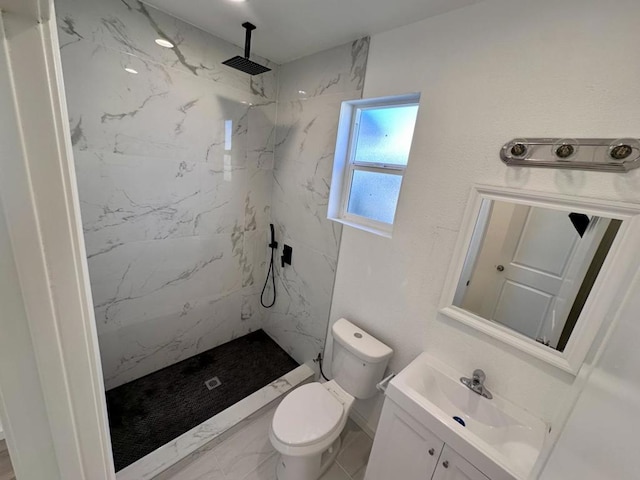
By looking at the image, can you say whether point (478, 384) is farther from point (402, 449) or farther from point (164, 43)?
point (164, 43)

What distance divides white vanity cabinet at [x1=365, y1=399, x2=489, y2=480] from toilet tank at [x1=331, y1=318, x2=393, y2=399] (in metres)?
0.28

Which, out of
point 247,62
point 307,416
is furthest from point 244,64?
point 307,416

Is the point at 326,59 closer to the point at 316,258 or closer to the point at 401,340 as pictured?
the point at 316,258

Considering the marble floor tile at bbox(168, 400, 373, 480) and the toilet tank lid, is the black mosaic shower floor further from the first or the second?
the toilet tank lid

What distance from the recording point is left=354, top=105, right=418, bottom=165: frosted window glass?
1.53m

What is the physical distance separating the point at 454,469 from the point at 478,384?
1.16 feet

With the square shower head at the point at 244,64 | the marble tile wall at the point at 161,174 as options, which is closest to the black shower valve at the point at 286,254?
the marble tile wall at the point at 161,174

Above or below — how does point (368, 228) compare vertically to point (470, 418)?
above

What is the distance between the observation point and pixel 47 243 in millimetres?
417

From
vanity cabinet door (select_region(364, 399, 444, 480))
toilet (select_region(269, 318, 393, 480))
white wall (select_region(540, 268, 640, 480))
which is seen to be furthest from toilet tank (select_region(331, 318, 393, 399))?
white wall (select_region(540, 268, 640, 480))

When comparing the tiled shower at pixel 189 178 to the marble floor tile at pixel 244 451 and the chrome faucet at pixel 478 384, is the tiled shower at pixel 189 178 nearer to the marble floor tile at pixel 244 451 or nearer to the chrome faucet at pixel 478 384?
the marble floor tile at pixel 244 451

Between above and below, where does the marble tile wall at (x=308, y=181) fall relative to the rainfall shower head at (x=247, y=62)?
below

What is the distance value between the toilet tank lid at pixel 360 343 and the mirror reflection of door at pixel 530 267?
1.69 ft

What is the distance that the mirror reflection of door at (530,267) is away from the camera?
0.98 meters
